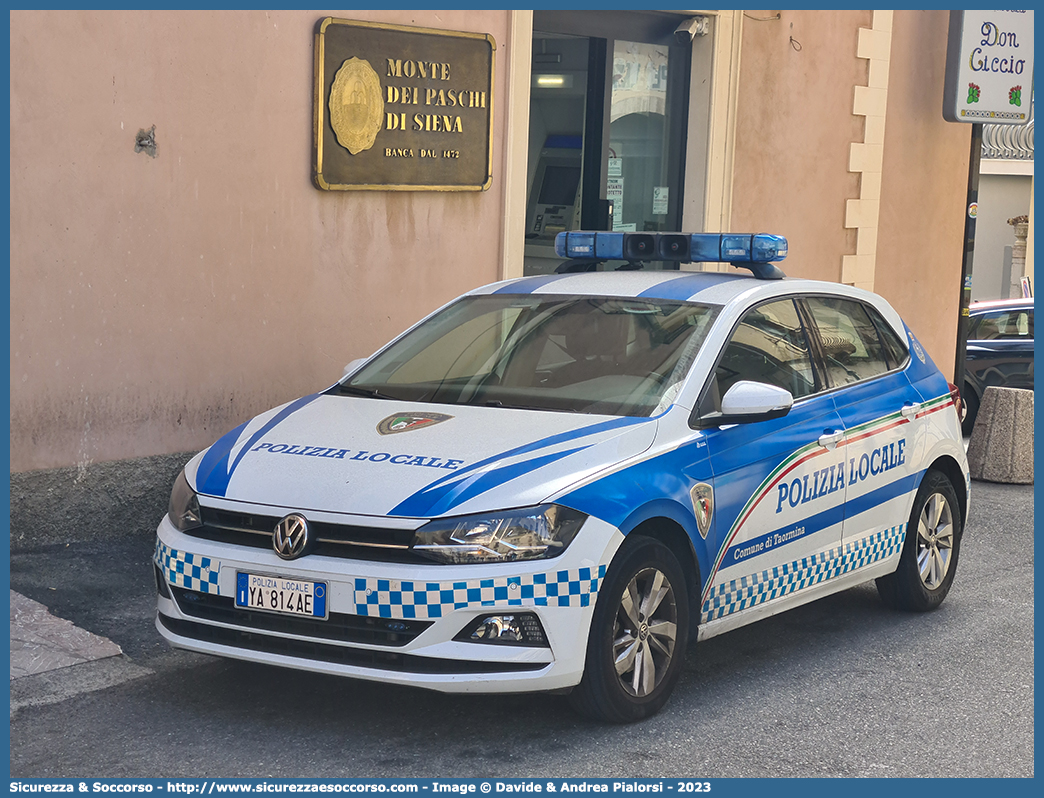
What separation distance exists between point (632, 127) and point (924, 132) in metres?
3.49

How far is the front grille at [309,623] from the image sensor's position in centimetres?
462

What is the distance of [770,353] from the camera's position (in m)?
5.98

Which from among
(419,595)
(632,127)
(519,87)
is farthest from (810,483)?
(632,127)

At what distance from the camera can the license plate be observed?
4684 millimetres

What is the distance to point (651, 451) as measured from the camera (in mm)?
5137

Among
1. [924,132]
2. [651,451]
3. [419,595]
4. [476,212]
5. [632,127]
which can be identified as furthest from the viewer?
[924,132]

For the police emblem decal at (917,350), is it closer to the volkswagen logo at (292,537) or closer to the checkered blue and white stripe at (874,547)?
Result: the checkered blue and white stripe at (874,547)

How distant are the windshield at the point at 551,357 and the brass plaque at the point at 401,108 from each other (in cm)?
271

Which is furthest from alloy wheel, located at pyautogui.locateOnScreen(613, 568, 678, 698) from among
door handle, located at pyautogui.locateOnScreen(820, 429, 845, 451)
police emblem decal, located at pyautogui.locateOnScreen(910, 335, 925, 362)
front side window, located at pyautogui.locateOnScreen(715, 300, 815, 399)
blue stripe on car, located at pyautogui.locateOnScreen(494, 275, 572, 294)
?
police emblem decal, located at pyautogui.locateOnScreen(910, 335, 925, 362)

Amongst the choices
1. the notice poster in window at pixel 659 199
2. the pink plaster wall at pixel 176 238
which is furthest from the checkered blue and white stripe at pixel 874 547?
the notice poster in window at pixel 659 199

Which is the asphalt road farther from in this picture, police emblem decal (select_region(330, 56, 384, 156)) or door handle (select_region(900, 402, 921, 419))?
police emblem decal (select_region(330, 56, 384, 156))

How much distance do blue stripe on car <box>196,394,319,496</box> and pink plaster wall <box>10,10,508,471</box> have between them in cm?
237

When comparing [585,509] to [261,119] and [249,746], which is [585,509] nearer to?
[249,746]

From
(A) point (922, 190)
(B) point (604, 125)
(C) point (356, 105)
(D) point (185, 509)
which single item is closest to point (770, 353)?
(D) point (185, 509)
